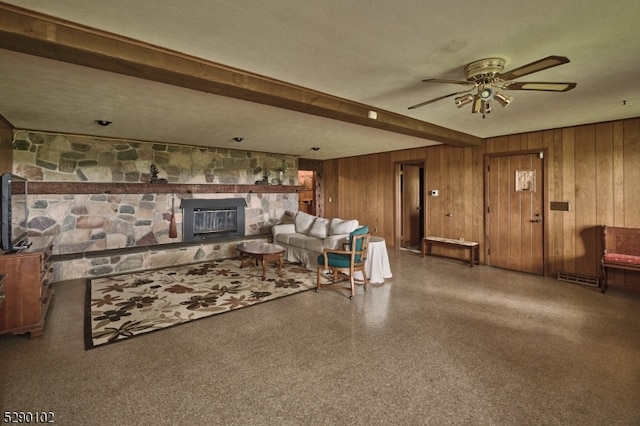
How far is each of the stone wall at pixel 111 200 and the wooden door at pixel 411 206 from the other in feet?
13.5

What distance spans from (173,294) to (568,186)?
613 cm

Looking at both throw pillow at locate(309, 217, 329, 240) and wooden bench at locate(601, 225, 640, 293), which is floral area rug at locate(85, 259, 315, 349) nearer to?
throw pillow at locate(309, 217, 329, 240)

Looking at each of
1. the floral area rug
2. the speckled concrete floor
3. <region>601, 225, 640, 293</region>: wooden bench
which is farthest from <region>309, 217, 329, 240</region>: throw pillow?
<region>601, 225, 640, 293</region>: wooden bench

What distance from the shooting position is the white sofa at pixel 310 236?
5250 millimetres

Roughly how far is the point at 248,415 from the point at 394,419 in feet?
2.94

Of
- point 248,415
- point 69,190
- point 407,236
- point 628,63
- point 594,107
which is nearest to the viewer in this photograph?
point 248,415

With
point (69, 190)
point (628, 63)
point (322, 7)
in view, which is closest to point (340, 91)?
point (322, 7)

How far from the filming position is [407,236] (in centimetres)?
789

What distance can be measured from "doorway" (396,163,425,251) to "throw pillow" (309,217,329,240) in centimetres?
237

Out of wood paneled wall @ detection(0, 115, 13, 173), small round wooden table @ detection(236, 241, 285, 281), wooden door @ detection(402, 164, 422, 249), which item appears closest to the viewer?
wood paneled wall @ detection(0, 115, 13, 173)

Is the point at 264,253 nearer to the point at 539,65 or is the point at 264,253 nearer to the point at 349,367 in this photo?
the point at 349,367

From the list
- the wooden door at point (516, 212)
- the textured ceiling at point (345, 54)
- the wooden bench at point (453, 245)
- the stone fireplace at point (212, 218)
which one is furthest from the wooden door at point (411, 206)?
the stone fireplace at point (212, 218)

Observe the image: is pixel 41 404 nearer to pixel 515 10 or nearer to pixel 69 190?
Answer: pixel 515 10

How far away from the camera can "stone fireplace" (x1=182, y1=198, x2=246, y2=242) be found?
637 centimetres
